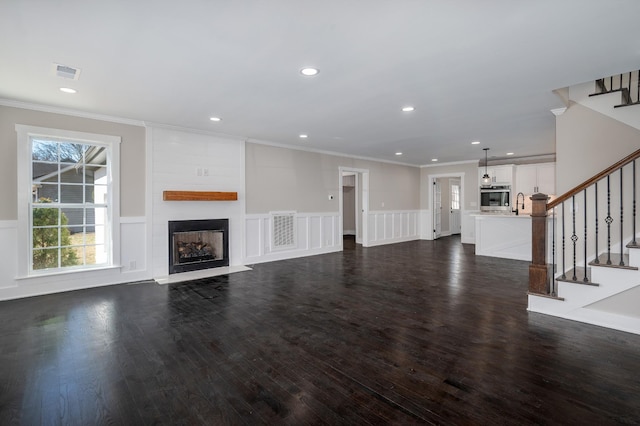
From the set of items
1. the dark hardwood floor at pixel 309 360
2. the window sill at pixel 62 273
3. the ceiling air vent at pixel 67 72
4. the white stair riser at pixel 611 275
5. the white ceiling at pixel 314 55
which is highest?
the ceiling air vent at pixel 67 72

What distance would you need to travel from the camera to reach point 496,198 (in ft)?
28.6

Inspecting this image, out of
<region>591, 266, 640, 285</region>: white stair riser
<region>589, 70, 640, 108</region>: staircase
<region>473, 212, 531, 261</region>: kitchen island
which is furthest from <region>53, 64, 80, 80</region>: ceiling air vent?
<region>473, 212, 531, 261</region>: kitchen island

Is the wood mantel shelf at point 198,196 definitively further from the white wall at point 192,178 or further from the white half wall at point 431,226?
the white half wall at point 431,226

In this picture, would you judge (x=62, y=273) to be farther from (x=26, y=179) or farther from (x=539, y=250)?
(x=539, y=250)

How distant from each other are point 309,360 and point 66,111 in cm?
482

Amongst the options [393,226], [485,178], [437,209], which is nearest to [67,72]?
[393,226]

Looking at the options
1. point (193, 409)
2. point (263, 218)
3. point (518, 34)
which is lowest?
point (193, 409)

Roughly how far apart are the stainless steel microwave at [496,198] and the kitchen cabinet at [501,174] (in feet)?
A: 0.48

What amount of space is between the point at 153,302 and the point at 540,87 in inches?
Result: 208

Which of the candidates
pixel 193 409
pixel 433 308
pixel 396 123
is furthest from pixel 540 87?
pixel 193 409

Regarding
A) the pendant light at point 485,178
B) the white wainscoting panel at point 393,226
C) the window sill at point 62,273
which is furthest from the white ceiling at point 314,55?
the white wainscoting panel at point 393,226

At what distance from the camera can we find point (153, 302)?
388 centimetres

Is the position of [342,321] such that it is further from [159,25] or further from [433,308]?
[159,25]

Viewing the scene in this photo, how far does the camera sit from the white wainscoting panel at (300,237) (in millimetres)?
6340
